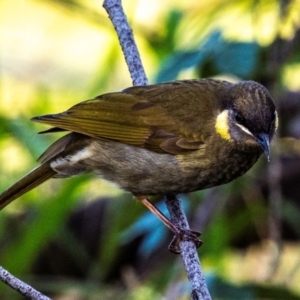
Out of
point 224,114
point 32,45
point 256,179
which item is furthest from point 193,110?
point 32,45

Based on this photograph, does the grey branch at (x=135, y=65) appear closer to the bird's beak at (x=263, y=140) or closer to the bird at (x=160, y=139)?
the bird at (x=160, y=139)

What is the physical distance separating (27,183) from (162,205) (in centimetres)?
69

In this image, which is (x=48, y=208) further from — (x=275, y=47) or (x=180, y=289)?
(x=275, y=47)

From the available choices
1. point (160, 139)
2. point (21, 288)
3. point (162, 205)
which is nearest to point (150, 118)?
point (160, 139)

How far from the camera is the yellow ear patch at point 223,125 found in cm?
371

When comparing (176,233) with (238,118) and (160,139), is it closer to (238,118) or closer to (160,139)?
(160,139)

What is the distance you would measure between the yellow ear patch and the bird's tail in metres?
0.89

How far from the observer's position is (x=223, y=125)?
147 inches

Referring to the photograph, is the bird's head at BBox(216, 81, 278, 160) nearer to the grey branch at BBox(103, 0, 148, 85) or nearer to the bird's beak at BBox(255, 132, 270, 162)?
the bird's beak at BBox(255, 132, 270, 162)

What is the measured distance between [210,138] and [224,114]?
0.43ft

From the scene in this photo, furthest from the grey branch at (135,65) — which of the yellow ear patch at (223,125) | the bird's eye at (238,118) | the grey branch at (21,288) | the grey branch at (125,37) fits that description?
the grey branch at (21,288)

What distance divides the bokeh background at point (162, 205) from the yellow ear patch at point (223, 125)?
26cm

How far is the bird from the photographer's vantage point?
3707 millimetres

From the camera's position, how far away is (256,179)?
16.8 ft
